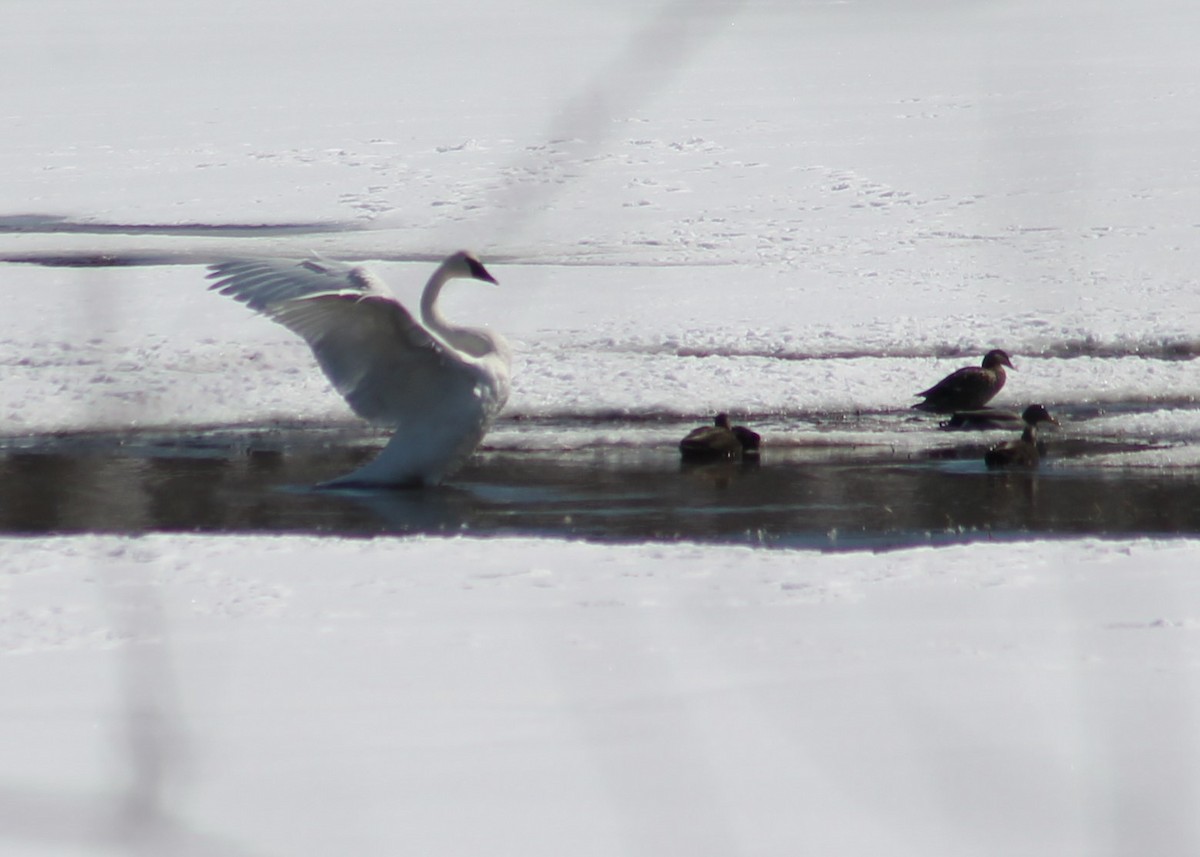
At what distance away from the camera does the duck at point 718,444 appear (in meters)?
7.76

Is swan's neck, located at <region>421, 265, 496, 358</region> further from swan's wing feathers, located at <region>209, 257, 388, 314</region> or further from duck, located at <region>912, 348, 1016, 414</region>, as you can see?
duck, located at <region>912, 348, 1016, 414</region>

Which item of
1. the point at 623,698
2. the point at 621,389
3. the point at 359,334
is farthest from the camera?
the point at 621,389

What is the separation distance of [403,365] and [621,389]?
→ 257 cm

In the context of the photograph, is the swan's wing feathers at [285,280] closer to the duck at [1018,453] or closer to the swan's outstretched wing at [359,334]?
the swan's outstretched wing at [359,334]

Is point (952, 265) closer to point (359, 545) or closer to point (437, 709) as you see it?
point (359, 545)

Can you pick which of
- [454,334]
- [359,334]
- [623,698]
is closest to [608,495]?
[454,334]

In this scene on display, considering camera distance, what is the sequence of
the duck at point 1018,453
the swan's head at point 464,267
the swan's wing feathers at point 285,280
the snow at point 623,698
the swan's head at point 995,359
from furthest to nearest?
the swan's head at point 995,359
the duck at point 1018,453
the swan's head at point 464,267
the swan's wing feathers at point 285,280
the snow at point 623,698

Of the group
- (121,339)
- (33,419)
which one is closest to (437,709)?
(33,419)

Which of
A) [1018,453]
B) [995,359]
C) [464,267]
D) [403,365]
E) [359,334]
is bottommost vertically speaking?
[1018,453]

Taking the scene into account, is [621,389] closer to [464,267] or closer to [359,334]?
[464,267]

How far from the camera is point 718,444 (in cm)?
777

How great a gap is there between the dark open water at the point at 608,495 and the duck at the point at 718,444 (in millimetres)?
82

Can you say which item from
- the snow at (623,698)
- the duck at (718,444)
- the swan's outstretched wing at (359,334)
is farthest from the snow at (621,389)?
the swan's outstretched wing at (359,334)

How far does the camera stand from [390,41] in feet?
81.5
